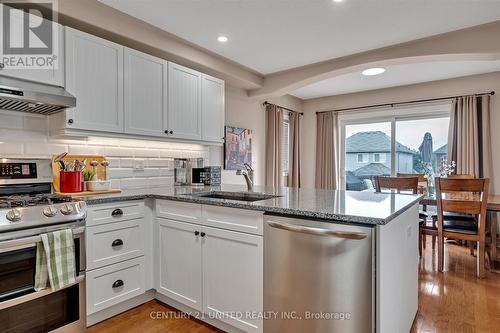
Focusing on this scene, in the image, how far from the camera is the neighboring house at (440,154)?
4569 millimetres

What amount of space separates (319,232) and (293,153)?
409 centimetres

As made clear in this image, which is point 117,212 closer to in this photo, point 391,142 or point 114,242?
point 114,242

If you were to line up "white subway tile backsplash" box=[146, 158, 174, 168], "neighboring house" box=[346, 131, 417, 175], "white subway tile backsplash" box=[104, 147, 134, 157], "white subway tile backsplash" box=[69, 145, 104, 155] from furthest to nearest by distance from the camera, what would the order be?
1. "neighboring house" box=[346, 131, 417, 175]
2. "white subway tile backsplash" box=[146, 158, 174, 168]
3. "white subway tile backsplash" box=[104, 147, 134, 157]
4. "white subway tile backsplash" box=[69, 145, 104, 155]

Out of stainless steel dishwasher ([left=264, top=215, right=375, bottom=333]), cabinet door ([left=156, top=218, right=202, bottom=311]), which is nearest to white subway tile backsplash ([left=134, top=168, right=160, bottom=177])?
cabinet door ([left=156, top=218, right=202, bottom=311])

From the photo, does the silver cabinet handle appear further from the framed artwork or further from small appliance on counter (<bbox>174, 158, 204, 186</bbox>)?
the framed artwork

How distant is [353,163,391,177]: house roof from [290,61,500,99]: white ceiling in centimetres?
142

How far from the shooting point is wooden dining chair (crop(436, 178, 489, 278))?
2867mm

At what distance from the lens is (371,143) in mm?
5320

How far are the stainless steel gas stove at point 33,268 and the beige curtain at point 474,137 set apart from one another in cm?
489

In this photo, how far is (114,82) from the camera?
244 centimetres

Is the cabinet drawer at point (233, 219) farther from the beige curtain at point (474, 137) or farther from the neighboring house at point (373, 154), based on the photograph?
the neighboring house at point (373, 154)

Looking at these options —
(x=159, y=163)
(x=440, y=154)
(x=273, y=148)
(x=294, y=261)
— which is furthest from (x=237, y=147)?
(x=440, y=154)

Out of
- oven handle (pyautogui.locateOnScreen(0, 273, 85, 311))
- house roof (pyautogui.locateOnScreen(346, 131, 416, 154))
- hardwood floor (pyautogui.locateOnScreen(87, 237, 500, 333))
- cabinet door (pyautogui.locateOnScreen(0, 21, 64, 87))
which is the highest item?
cabinet door (pyautogui.locateOnScreen(0, 21, 64, 87))

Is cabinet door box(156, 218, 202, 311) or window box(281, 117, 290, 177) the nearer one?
cabinet door box(156, 218, 202, 311)
